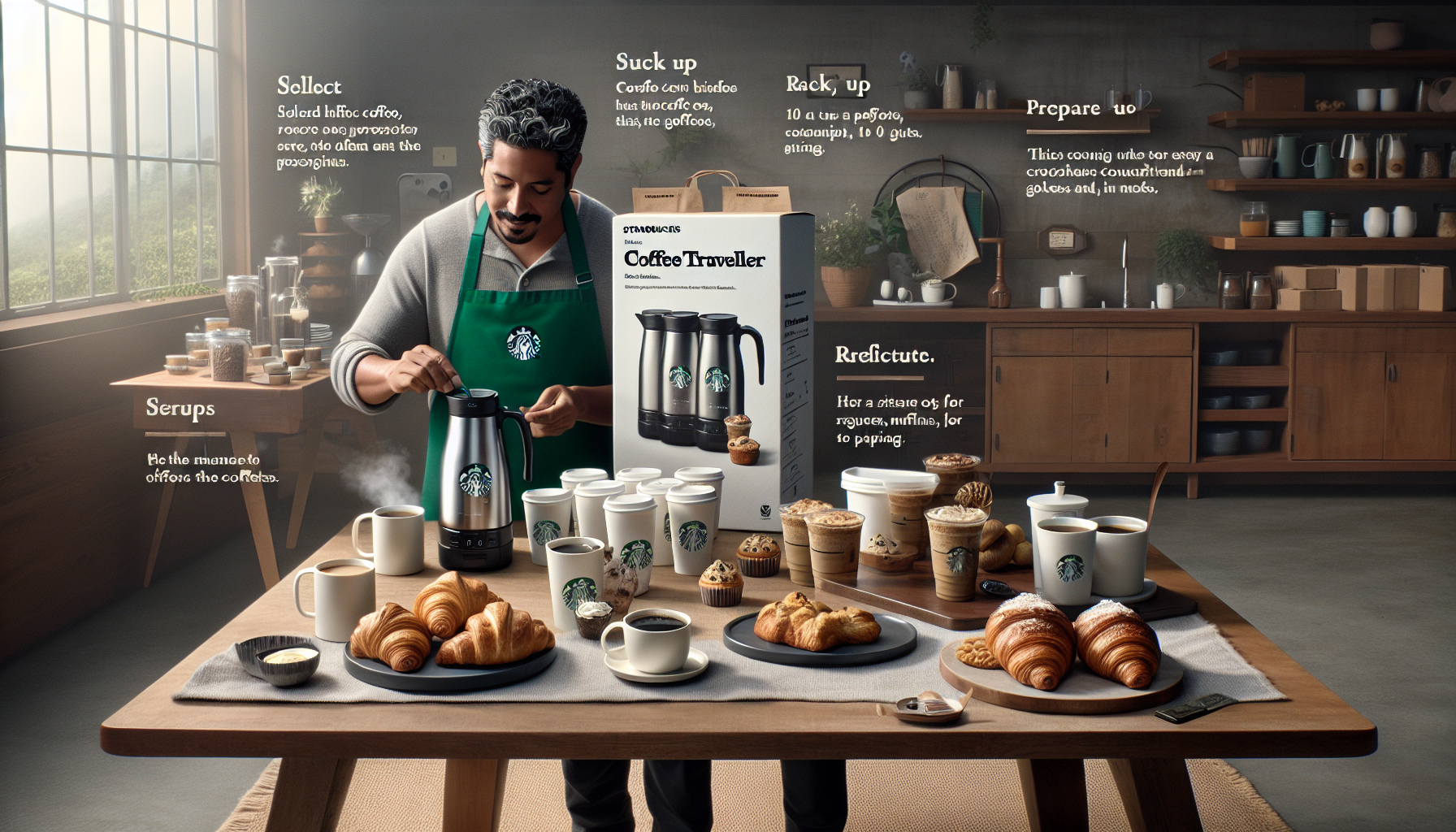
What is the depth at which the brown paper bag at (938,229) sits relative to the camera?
20.4 feet

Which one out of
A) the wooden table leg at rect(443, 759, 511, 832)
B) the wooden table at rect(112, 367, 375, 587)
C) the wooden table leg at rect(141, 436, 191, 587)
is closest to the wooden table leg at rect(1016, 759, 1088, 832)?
the wooden table leg at rect(443, 759, 511, 832)

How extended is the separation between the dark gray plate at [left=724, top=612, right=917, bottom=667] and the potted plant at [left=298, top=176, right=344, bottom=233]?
15.5ft

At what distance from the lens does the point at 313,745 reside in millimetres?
1092

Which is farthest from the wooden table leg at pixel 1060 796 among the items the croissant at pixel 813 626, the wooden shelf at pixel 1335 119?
the wooden shelf at pixel 1335 119

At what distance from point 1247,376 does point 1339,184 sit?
1.07 m

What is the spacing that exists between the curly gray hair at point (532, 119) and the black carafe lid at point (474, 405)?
1.59ft

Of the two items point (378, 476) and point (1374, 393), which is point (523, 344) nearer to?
point (378, 476)

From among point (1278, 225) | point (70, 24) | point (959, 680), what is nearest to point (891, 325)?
point (1278, 225)

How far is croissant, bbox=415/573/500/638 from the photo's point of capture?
4.09 ft

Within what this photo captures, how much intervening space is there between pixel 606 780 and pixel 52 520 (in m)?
2.53

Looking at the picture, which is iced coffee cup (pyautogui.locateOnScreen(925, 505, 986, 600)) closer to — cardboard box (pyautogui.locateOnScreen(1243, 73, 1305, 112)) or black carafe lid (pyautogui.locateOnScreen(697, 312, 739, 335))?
black carafe lid (pyautogui.locateOnScreen(697, 312, 739, 335))

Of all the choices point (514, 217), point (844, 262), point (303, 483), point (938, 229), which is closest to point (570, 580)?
point (514, 217)

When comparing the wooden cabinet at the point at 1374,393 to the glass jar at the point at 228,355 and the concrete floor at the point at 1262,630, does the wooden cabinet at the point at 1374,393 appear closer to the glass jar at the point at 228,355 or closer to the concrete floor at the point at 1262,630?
the concrete floor at the point at 1262,630

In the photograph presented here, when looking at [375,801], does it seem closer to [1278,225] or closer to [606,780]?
[606,780]
